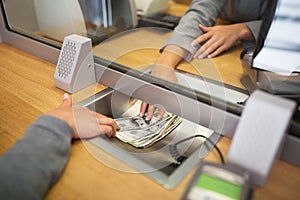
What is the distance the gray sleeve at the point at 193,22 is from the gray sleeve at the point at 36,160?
556 millimetres

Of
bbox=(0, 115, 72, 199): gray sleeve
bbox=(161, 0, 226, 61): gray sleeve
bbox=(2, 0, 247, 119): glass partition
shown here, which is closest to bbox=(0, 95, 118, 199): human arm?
bbox=(0, 115, 72, 199): gray sleeve

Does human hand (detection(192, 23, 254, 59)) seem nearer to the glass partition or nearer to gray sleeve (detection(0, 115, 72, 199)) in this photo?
the glass partition

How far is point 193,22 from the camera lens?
1.06 m

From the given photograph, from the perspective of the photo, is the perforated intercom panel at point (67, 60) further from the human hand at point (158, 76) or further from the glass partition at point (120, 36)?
the human hand at point (158, 76)

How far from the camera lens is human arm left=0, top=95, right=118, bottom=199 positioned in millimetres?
450

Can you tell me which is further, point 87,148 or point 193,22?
point 193,22

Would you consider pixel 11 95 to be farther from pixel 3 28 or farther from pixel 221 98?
pixel 221 98

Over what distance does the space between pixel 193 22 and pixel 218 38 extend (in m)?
0.12

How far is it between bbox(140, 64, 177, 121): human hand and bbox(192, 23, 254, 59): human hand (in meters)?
0.18

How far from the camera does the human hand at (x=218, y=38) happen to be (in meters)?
0.99

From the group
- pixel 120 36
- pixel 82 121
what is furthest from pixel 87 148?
pixel 120 36

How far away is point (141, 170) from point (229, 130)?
22 centimetres

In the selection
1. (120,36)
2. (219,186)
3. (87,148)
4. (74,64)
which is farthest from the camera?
(120,36)

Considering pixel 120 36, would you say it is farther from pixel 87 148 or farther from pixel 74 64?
pixel 87 148
